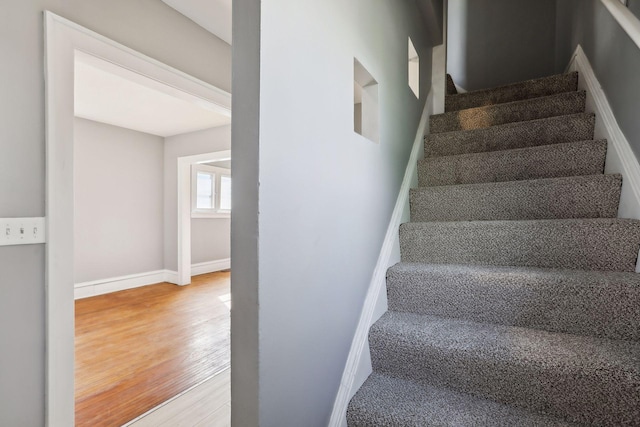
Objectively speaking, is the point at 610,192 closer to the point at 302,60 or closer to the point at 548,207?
the point at 548,207

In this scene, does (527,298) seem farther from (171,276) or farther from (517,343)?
(171,276)

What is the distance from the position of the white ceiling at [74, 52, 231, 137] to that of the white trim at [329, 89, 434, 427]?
142 cm

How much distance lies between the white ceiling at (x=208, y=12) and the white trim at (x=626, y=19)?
1.93m

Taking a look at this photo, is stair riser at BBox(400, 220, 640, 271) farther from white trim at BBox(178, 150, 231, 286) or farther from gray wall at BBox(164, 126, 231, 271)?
white trim at BBox(178, 150, 231, 286)

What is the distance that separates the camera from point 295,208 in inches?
31.4

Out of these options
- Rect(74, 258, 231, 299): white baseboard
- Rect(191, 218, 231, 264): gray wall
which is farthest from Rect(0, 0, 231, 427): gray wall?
Rect(191, 218, 231, 264): gray wall

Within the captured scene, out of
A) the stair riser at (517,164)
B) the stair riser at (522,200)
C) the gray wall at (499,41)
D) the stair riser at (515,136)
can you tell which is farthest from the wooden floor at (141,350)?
the gray wall at (499,41)

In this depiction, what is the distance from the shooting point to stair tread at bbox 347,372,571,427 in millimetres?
889

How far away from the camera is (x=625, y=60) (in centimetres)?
127

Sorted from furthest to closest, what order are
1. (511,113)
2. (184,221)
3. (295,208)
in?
(184,221), (511,113), (295,208)

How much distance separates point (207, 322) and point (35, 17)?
2.56 meters

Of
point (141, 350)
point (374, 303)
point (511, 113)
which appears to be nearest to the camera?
point (374, 303)

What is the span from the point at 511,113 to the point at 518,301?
56.1 inches

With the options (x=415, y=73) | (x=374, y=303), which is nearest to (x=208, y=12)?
(x=415, y=73)
